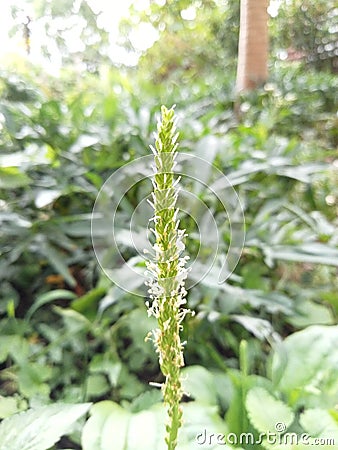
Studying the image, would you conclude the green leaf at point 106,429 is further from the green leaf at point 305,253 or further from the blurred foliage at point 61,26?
the blurred foliage at point 61,26

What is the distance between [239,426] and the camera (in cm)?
61

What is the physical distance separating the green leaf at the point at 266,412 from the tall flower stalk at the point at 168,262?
201mm

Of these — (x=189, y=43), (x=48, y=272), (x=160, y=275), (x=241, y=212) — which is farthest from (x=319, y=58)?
(x=160, y=275)

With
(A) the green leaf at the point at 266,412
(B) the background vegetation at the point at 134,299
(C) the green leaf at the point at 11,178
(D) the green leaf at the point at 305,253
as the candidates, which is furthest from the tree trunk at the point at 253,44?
(A) the green leaf at the point at 266,412

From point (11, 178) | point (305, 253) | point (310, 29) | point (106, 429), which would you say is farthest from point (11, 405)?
point (310, 29)

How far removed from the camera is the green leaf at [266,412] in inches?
22.0

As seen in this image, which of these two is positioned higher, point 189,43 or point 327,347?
point 189,43

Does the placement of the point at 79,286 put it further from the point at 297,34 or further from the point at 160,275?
the point at 297,34

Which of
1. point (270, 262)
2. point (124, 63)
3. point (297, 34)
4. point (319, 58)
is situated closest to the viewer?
point (270, 262)

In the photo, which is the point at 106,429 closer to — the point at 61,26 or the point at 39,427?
the point at 39,427

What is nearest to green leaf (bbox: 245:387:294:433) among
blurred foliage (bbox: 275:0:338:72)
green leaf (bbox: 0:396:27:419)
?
green leaf (bbox: 0:396:27:419)

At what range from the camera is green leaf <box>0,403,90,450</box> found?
0.48 m

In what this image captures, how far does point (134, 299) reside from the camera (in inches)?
32.8

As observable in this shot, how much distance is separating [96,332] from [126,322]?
0.05 m
